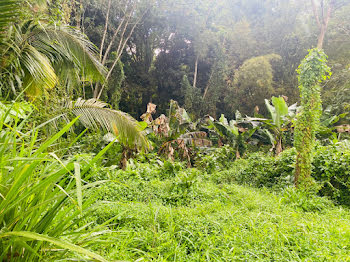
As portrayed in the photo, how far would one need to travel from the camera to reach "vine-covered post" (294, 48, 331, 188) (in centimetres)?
388

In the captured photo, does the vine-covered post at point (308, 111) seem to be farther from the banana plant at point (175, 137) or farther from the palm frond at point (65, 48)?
the palm frond at point (65, 48)

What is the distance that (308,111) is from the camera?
401 centimetres

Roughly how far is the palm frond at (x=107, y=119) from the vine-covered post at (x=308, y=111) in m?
2.60

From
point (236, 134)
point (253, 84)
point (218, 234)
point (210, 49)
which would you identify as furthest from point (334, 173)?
point (210, 49)

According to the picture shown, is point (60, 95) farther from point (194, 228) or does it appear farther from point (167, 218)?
point (194, 228)

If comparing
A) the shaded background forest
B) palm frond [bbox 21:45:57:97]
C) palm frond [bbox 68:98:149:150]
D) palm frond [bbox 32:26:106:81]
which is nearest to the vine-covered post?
palm frond [bbox 68:98:149:150]

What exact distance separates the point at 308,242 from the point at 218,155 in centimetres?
455

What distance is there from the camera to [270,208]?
2869 millimetres

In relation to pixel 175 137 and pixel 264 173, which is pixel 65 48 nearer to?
pixel 175 137

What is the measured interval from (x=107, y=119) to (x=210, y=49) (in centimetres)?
1420

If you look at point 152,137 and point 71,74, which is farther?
point 152,137

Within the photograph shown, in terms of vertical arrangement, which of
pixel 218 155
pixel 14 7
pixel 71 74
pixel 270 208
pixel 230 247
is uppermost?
pixel 14 7

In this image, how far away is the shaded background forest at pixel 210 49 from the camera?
12.6 meters

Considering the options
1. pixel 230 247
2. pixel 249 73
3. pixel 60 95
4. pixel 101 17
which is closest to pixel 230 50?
pixel 249 73
